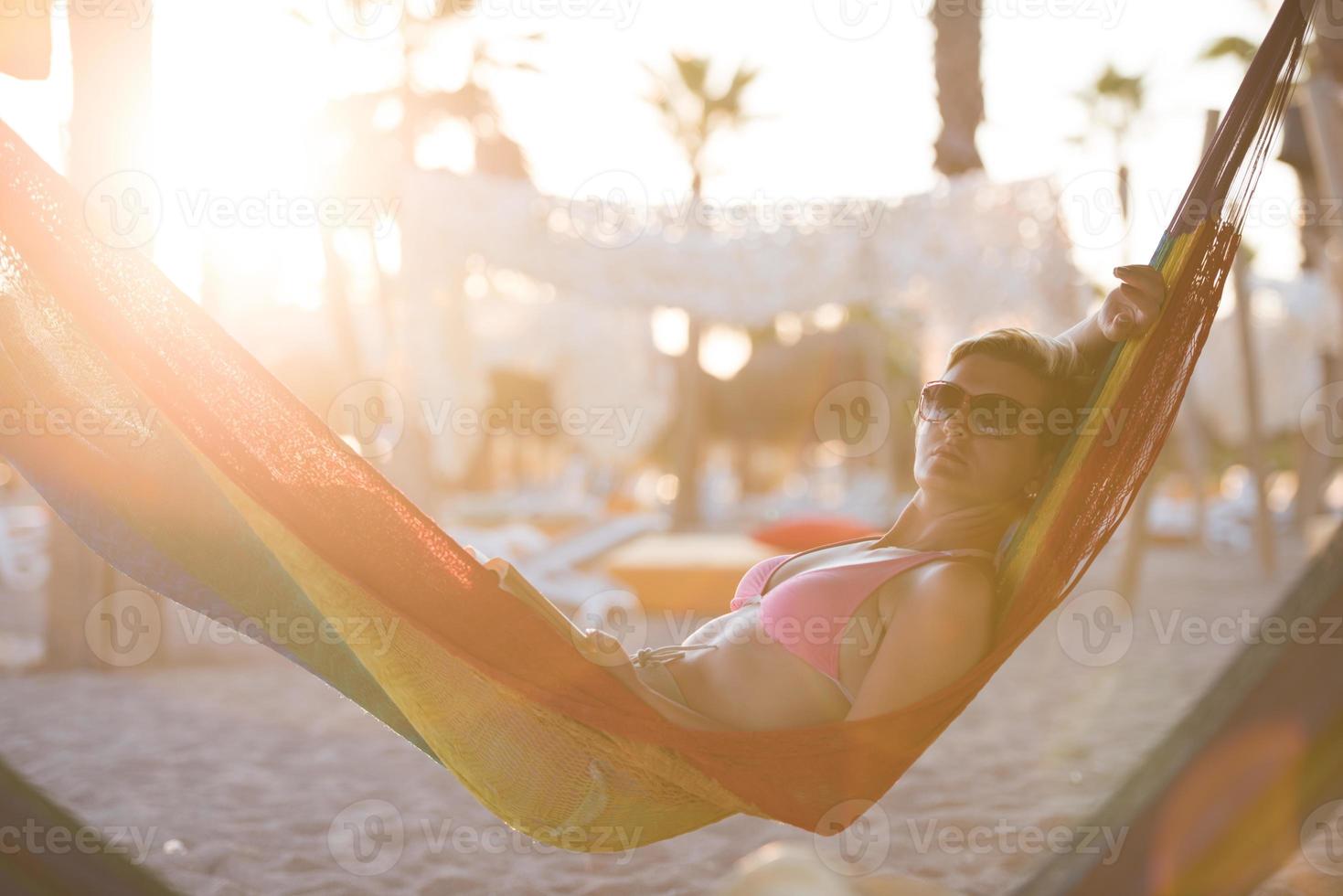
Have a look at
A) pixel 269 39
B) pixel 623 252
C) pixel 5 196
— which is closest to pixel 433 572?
pixel 5 196

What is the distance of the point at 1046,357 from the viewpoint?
1395 millimetres

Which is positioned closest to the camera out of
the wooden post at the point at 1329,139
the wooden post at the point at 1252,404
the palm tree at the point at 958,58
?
the wooden post at the point at 1329,139

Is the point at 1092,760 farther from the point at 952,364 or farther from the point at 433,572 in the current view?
the point at 433,572

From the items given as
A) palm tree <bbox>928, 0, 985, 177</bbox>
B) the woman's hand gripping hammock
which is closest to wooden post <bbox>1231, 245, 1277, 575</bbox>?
palm tree <bbox>928, 0, 985, 177</bbox>

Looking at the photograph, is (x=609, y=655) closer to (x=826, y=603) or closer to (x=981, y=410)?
(x=826, y=603)

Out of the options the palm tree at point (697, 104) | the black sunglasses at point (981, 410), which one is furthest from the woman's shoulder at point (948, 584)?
the palm tree at point (697, 104)

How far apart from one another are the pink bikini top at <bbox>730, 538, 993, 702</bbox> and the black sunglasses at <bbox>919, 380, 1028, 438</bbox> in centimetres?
17

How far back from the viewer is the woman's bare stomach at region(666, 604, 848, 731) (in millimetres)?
1377

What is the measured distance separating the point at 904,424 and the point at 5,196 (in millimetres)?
11653

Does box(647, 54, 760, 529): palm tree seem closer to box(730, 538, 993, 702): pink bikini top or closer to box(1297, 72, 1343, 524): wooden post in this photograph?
box(1297, 72, 1343, 524): wooden post

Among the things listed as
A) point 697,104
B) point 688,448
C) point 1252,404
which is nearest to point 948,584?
point 1252,404

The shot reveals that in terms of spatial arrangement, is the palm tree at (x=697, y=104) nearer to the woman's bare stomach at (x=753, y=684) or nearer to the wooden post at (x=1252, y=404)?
the wooden post at (x=1252, y=404)

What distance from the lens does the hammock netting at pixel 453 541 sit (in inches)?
51.8

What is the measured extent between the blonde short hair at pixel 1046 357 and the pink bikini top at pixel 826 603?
0.25 meters
